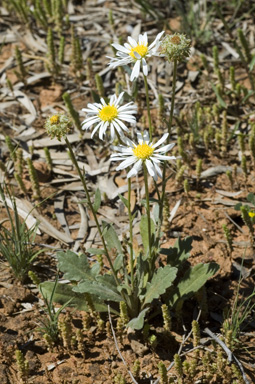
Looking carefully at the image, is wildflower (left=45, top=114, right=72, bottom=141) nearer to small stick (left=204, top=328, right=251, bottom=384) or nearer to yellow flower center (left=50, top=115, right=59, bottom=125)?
yellow flower center (left=50, top=115, right=59, bottom=125)

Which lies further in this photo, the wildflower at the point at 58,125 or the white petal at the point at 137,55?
the white petal at the point at 137,55

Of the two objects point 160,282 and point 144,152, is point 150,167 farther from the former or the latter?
point 160,282

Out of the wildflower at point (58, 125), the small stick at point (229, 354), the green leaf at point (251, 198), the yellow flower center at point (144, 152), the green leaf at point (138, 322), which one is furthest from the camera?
the green leaf at point (251, 198)

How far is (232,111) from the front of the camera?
4.91 meters

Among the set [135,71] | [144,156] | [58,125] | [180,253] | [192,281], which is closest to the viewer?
[58,125]

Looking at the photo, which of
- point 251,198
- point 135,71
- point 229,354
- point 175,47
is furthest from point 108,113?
point 229,354

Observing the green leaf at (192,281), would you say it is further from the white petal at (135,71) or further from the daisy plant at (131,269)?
the white petal at (135,71)

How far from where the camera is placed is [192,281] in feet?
10.9

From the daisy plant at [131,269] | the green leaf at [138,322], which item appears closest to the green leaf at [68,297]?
the daisy plant at [131,269]

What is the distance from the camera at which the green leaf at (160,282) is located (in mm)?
3041

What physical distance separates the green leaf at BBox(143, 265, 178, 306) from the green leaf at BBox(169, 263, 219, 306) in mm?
237

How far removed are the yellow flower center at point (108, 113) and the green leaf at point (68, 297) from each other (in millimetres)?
1214

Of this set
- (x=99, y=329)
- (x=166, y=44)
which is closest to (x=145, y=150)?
(x=166, y=44)

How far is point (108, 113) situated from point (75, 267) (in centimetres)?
112
